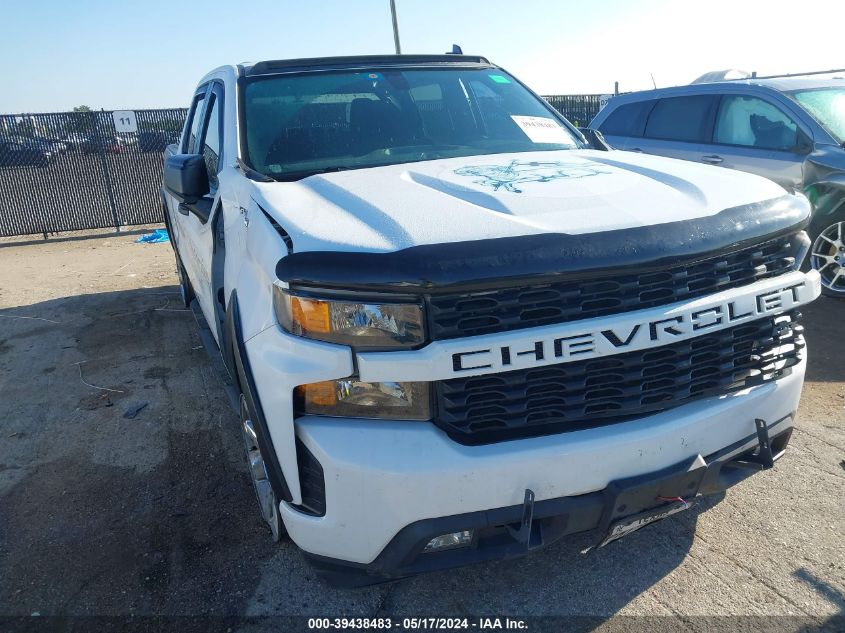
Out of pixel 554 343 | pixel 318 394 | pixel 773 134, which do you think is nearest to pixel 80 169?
pixel 773 134

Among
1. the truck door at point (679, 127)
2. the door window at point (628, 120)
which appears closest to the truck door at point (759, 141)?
the truck door at point (679, 127)

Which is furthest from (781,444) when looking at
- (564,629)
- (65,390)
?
(65,390)

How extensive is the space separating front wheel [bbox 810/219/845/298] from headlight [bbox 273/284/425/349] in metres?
4.99

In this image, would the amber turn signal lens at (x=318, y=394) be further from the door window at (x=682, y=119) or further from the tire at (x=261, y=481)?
the door window at (x=682, y=119)

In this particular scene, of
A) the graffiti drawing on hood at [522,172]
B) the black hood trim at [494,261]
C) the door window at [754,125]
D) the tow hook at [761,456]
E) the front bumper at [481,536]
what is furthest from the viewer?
the door window at [754,125]

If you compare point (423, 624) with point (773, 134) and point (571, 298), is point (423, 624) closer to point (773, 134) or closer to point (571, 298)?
point (571, 298)

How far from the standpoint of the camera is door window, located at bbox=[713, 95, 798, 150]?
604 cm

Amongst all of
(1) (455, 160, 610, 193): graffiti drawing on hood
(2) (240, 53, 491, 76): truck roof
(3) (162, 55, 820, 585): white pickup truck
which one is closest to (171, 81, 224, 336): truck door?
(2) (240, 53, 491, 76): truck roof

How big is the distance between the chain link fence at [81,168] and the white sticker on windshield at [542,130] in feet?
32.0

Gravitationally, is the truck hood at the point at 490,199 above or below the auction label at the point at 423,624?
above

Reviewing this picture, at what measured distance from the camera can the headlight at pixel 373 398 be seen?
200 cm

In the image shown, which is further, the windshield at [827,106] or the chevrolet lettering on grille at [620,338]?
the windshield at [827,106]

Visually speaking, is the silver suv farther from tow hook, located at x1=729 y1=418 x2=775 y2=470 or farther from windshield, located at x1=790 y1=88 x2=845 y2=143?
tow hook, located at x1=729 y1=418 x2=775 y2=470

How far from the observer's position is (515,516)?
2.00 metres
